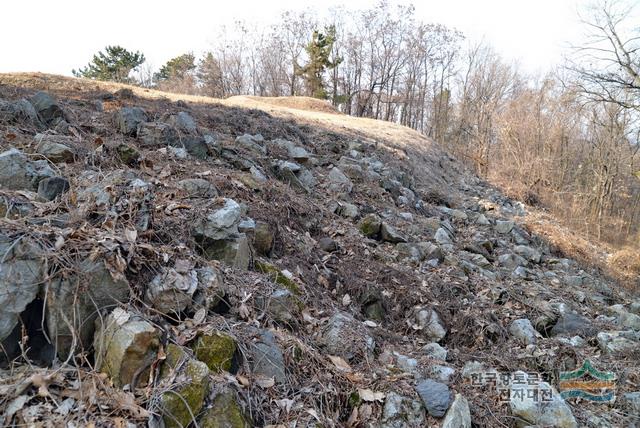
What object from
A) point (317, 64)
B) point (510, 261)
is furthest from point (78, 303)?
point (317, 64)

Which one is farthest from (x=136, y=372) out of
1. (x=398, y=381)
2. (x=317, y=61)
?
(x=317, y=61)

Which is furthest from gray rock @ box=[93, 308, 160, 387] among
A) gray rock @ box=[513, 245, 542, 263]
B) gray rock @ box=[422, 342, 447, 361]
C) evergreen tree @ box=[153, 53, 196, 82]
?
evergreen tree @ box=[153, 53, 196, 82]

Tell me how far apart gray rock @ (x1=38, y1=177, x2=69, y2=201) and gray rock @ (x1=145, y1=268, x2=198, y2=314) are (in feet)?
3.67

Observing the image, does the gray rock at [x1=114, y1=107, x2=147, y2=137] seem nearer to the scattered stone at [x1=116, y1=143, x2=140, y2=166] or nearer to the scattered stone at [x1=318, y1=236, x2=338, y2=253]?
the scattered stone at [x1=116, y1=143, x2=140, y2=166]

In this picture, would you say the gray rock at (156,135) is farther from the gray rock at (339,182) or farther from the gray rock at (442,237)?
the gray rock at (442,237)

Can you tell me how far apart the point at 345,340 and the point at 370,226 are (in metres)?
2.50

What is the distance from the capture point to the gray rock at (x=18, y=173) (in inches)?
112

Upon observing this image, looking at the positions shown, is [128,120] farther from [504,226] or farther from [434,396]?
[504,226]

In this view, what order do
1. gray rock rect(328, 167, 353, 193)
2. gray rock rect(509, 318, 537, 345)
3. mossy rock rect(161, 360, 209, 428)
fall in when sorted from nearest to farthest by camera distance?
1. mossy rock rect(161, 360, 209, 428)
2. gray rock rect(509, 318, 537, 345)
3. gray rock rect(328, 167, 353, 193)

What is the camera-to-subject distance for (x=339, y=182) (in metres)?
6.35

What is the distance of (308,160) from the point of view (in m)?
6.74

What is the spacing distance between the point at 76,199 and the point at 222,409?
1675 mm

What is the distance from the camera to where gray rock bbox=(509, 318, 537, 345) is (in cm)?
371

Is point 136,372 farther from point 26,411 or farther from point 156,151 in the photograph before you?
point 156,151
